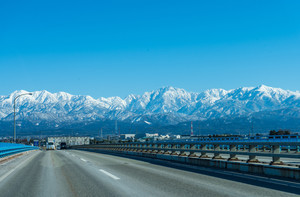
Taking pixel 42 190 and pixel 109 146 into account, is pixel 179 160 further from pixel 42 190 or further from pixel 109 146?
pixel 109 146

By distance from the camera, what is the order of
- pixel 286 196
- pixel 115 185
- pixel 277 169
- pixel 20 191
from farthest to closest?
pixel 277 169 → pixel 115 185 → pixel 20 191 → pixel 286 196

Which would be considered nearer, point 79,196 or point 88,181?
point 79,196

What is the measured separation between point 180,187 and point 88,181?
3.48 m

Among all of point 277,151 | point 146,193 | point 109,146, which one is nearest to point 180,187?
point 146,193

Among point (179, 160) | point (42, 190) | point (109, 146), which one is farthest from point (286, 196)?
point (109, 146)

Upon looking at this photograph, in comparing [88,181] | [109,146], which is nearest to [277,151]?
[88,181]

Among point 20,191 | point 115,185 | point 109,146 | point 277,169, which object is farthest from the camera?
point 109,146

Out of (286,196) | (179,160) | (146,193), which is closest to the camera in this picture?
(286,196)

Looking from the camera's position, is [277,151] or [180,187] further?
[277,151]

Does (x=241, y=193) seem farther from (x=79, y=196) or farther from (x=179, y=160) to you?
(x=179, y=160)

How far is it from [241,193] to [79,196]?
4.11m

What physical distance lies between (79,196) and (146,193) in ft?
5.64

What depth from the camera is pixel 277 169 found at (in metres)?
12.9

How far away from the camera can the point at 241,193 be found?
973 centimetres
